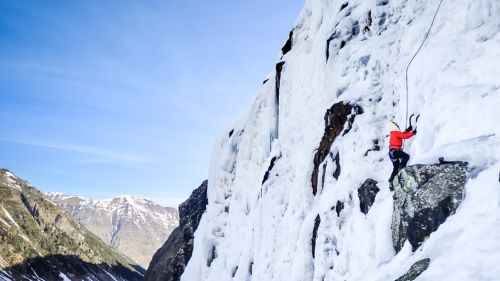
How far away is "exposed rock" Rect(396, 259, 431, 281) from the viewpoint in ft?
21.8

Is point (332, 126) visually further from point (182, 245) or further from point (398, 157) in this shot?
point (182, 245)

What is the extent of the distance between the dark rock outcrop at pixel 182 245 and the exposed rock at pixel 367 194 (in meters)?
24.5

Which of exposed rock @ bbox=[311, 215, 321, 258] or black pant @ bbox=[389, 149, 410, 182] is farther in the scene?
exposed rock @ bbox=[311, 215, 321, 258]

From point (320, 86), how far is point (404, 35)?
204 inches

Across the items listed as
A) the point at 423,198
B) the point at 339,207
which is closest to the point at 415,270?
the point at 423,198

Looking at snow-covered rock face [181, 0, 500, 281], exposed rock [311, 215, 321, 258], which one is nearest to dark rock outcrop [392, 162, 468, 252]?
snow-covered rock face [181, 0, 500, 281]

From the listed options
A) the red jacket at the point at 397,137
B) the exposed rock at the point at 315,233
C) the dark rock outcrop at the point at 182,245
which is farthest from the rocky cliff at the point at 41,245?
the red jacket at the point at 397,137

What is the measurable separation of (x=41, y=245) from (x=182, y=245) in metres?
115

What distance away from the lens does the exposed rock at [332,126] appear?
45.9 feet

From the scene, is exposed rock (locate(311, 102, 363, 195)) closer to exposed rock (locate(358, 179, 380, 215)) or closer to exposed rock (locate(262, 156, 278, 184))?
exposed rock (locate(358, 179, 380, 215))

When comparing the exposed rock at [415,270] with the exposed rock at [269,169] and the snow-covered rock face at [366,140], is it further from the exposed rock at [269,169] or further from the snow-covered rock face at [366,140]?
the exposed rock at [269,169]

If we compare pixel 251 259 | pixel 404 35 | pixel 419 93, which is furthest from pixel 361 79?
pixel 251 259

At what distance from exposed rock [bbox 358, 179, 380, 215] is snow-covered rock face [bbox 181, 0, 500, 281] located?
0.16 metres

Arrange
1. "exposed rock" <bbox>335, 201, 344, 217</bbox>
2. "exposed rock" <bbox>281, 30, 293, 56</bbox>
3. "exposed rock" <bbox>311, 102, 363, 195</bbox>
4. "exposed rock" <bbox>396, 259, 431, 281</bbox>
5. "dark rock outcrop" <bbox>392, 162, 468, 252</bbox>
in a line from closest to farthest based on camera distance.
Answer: "exposed rock" <bbox>396, 259, 431, 281</bbox> → "dark rock outcrop" <bbox>392, 162, 468, 252</bbox> → "exposed rock" <bbox>335, 201, 344, 217</bbox> → "exposed rock" <bbox>311, 102, 363, 195</bbox> → "exposed rock" <bbox>281, 30, 293, 56</bbox>
